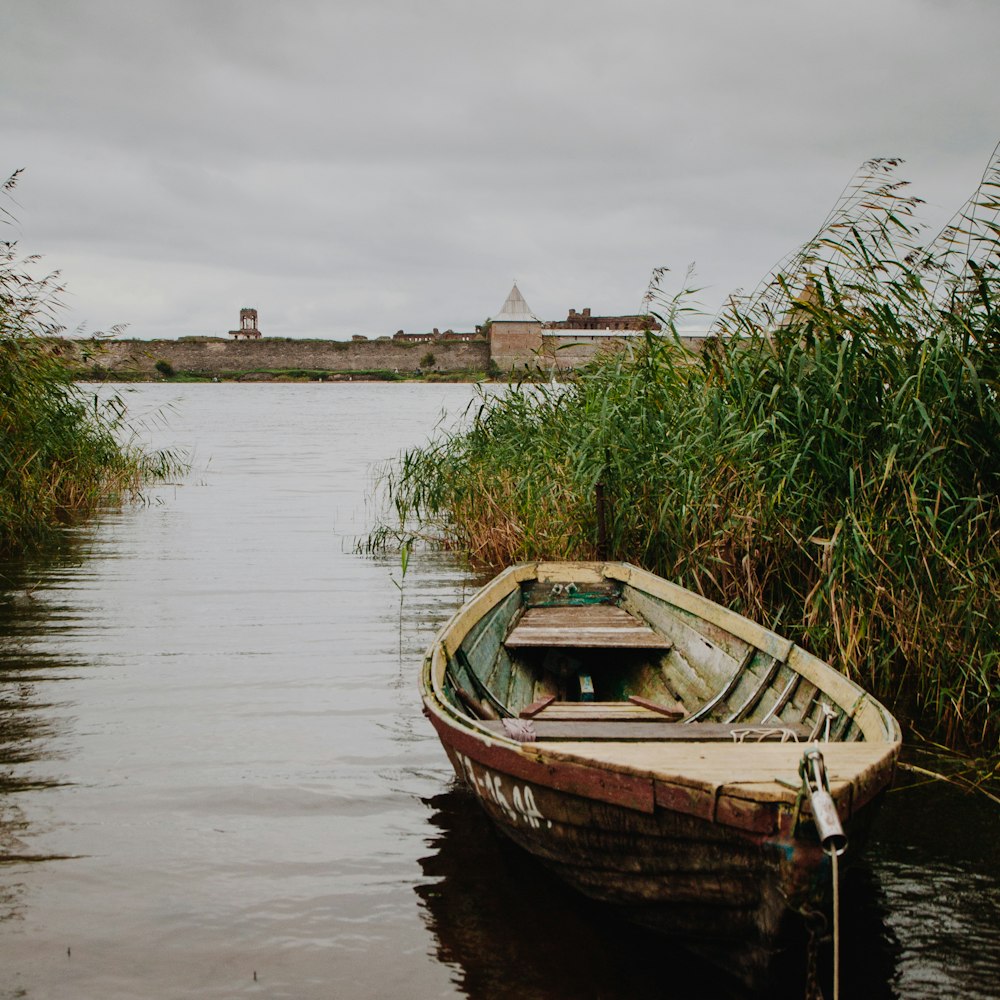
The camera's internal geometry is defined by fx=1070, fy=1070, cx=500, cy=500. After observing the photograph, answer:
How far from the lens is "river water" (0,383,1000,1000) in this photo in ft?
9.36

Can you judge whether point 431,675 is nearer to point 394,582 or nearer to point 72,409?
point 394,582

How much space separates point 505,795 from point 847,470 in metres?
2.67

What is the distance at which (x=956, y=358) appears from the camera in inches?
185

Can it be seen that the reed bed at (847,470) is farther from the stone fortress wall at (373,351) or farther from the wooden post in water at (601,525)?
the stone fortress wall at (373,351)

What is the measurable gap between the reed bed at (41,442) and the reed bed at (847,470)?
415 centimetres

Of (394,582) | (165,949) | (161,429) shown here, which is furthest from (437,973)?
(161,429)

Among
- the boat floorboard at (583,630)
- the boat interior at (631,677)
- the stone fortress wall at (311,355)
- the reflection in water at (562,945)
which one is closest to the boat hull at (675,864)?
the reflection in water at (562,945)

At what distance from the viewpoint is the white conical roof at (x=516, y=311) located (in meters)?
72.1

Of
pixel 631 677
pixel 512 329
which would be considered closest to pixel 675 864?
pixel 631 677

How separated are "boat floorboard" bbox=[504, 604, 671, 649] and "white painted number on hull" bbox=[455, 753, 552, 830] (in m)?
1.42

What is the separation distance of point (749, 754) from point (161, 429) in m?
26.6

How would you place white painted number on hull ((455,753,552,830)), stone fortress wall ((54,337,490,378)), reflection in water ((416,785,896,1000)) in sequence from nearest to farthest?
reflection in water ((416,785,896,1000)), white painted number on hull ((455,753,552,830)), stone fortress wall ((54,337,490,378))

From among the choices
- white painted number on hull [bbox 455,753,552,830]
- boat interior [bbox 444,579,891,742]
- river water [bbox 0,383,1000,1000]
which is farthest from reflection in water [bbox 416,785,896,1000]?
boat interior [bbox 444,579,891,742]

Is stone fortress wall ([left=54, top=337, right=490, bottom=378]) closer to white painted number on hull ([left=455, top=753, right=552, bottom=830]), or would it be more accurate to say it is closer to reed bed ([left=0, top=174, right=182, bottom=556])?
reed bed ([left=0, top=174, right=182, bottom=556])
